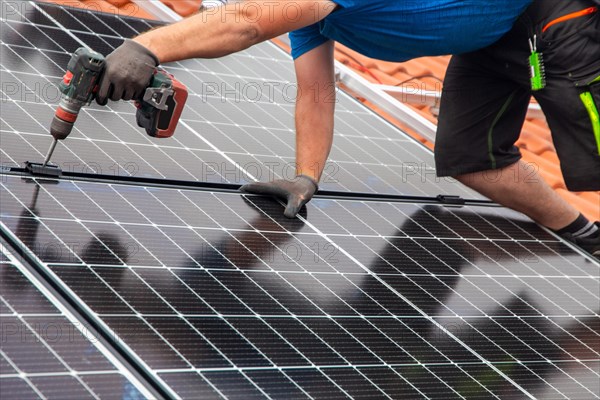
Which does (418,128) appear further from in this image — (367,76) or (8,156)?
(8,156)

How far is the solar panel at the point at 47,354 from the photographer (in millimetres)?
2697

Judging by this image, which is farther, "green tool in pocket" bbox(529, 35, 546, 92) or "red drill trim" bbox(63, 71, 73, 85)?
"green tool in pocket" bbox(529, 35, 546, 92)

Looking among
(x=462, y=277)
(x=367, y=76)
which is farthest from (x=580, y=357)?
(x=367, y=76)

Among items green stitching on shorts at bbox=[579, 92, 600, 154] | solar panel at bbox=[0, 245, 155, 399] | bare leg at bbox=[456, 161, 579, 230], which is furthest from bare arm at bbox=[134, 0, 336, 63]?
bare leg at bbox=[456, 161, 579, 230]

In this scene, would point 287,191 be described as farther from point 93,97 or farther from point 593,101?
point 593,101

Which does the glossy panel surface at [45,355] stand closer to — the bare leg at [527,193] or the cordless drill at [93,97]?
the cordless drill at [93,97]

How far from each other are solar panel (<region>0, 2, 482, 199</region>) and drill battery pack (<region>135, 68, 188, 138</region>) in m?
0.44

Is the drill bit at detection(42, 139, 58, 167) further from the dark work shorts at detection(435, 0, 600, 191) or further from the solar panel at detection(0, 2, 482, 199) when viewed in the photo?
the dark work shorts at detection(435, 0, 600, 191)

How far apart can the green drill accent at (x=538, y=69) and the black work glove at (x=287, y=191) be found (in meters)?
1.16

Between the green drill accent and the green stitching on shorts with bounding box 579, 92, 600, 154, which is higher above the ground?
the green drill accent

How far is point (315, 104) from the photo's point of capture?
190 inches

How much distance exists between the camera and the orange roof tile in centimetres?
691

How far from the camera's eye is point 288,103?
556 cm

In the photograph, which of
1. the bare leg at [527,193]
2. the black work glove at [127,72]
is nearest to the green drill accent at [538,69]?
the bare leg at [527,193]
